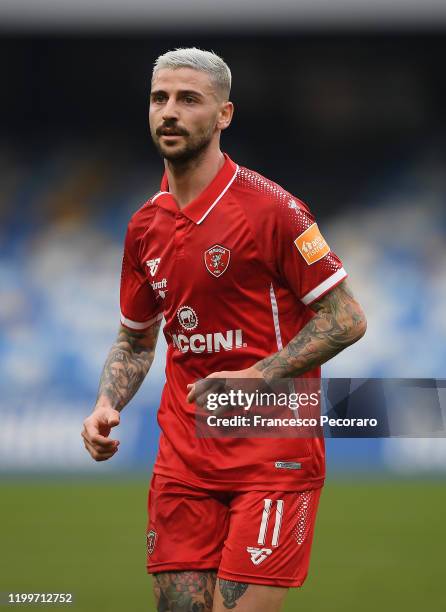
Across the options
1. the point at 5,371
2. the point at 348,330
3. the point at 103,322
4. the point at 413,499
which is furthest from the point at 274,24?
the point at 348,330

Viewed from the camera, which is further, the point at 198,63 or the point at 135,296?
the point at 135,296

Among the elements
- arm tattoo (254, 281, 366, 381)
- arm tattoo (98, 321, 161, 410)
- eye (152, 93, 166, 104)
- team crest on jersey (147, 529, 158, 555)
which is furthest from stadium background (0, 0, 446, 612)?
eye (152, 93, 166, 104)

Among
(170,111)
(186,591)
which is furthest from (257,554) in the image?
(170,111)

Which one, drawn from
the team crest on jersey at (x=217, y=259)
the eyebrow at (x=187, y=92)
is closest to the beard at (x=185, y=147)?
the eyebrow at (x=187, y=92)

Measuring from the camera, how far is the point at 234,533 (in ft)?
12.8

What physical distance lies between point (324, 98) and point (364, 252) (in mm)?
2173

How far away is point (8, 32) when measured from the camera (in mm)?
14453

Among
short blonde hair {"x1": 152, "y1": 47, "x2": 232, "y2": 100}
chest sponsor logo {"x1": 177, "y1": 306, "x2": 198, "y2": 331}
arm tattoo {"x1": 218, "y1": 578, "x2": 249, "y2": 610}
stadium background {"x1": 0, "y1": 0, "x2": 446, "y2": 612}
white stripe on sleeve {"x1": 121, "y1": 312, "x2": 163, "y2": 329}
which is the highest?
stadium background {"x1": 0, "y1": 0, "x2": 446, "y2": 612}

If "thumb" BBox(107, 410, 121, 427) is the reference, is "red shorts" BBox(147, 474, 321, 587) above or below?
below

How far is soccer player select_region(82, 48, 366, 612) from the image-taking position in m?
3.90

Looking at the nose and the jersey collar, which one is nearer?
the nose

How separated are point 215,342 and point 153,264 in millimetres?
407

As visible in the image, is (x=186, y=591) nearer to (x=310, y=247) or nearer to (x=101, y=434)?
(x=101, y=434)

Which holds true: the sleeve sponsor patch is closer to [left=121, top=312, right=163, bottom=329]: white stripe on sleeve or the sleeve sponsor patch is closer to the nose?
the nose
